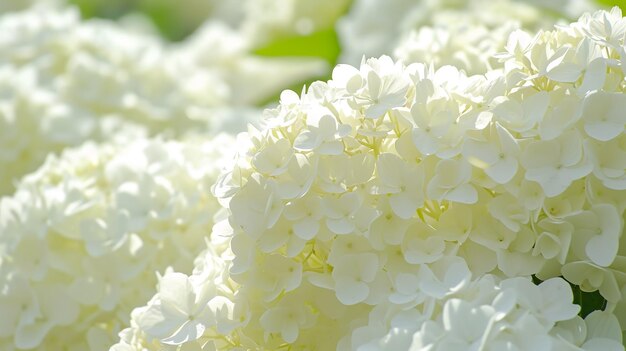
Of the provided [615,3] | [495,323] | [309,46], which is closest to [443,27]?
[615,3]

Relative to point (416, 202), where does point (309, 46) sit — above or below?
below

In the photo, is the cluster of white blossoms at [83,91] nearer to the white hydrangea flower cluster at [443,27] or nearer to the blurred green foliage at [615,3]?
the white hydrangea flower cluster at [443,27]

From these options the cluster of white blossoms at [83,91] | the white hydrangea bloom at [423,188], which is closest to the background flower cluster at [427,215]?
the white hydrangea bloom at [423,188]

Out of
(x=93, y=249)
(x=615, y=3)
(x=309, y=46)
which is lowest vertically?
(x=309, y=46)

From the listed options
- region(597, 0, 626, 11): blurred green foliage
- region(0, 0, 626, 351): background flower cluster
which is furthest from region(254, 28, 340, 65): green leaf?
region(0, 0, 626, 351): background flower cluster

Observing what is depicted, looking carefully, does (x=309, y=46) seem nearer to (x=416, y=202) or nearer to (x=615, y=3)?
(x=615, y=3)

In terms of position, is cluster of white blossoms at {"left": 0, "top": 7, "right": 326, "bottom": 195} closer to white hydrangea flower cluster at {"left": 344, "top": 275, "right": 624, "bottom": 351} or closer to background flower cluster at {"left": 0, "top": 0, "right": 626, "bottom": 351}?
background flower cluster at {"left": 0, "top": 0, "right": 626, "bottom": 351}

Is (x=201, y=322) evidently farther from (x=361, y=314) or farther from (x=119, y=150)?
(x=119, y=150)
